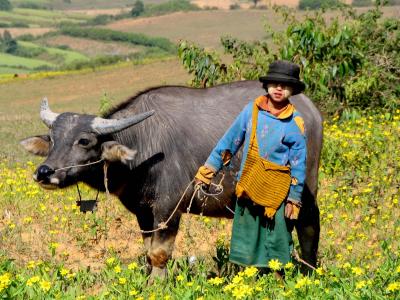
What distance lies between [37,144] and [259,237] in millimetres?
2073

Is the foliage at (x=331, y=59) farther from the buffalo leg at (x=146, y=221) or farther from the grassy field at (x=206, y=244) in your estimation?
the buffalo leg at (x=146, y=221)

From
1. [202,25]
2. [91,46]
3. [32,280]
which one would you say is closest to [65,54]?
[91,46]

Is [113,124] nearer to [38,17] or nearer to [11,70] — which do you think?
[11,70]

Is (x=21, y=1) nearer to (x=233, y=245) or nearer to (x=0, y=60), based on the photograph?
(x=0, y=60)

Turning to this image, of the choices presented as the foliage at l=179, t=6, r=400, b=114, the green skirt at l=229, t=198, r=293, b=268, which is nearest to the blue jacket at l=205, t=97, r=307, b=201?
the green skirt at l=229, t=198, r=293, b=268

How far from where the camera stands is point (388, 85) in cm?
1266

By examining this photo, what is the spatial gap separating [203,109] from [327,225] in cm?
217

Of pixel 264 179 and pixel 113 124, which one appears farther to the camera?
pixel 113 124

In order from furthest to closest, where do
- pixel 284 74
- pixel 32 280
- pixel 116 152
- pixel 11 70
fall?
pixel 11 70 → pixel 116 152 → pixel 284 74 → pixel 32 280

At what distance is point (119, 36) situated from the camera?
245 feet

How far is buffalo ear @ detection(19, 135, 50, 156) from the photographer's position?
18.6 ft

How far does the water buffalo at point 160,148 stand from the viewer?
539cm

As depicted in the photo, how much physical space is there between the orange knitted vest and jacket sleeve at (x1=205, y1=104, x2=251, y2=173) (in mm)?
107

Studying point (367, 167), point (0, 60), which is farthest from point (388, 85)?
point (0, 60)
